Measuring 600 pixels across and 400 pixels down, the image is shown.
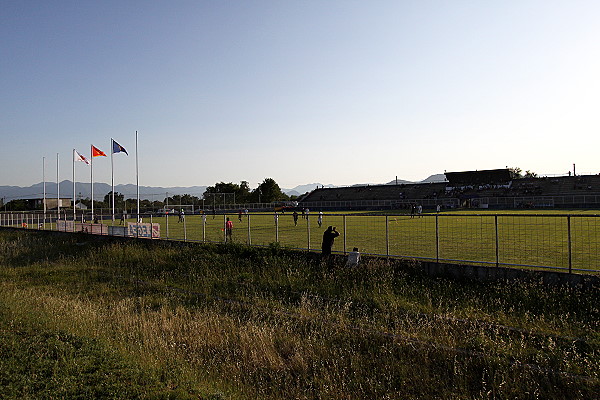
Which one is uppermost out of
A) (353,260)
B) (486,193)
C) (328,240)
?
(486,193)

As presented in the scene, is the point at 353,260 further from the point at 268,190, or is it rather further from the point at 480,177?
the point at 268,190

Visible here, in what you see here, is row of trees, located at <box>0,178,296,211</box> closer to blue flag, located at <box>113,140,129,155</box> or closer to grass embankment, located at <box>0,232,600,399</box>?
blue flag, located at <box>113,140,129,155</box>

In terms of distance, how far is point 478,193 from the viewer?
260 ft

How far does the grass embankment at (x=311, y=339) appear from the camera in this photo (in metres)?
6.86

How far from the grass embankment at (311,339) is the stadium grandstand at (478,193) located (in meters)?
52.5

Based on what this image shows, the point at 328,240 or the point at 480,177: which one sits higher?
the point at 480,177

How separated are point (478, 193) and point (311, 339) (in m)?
76.7

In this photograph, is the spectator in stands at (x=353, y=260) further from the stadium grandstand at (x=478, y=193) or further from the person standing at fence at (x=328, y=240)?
the stadium grandstand at (x=478, y=193)

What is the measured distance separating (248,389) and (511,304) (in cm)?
708

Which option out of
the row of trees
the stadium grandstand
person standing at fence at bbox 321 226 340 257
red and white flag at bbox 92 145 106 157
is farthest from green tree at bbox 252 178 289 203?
person standing at fence at bbox 321 226 340 257

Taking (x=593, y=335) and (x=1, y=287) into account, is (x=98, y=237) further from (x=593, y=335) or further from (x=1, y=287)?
(x=593, y=335)

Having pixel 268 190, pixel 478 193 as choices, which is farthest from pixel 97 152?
pixel 268 190

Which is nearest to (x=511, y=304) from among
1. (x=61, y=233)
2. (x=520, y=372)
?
(x=520, y=372)

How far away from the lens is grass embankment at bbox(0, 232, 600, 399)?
270 inches
